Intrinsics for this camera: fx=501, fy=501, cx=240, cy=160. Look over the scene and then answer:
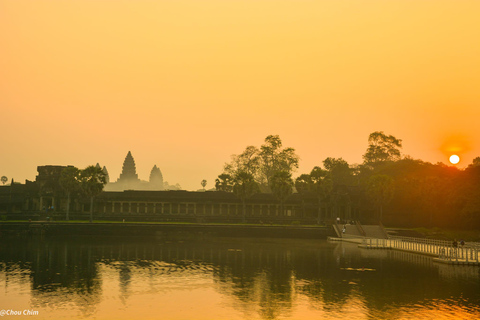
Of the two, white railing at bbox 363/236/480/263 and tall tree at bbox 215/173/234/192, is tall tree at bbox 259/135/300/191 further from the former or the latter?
white railing at bbox 363/236/480/263

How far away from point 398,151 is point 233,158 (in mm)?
59881

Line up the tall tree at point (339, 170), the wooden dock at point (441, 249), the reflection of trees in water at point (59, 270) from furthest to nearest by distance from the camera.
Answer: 1. the tall tree at point (339, 170)
2. the wooden dock at point (441, 249)
3. the reflection of trees in water at point (59, 270)

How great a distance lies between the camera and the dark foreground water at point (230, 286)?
29.2m

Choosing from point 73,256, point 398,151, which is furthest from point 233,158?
A: point 73,256

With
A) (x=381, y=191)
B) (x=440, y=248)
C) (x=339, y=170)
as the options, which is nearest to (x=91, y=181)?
(x=381, y=191)

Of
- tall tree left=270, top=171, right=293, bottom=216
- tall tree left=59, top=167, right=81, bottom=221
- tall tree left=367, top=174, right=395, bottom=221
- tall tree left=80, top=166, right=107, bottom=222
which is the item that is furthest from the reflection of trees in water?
tall tree left=367, top=174, right=395, bottom=221

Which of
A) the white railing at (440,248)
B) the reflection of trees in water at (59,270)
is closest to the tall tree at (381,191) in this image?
the white railing at (440,248)

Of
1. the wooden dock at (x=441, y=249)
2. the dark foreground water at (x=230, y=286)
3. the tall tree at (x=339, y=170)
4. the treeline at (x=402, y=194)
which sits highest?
the tall tree at (x=339, y=170)

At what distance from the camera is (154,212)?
436 feet

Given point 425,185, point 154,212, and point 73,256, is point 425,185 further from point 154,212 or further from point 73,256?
point 73,256

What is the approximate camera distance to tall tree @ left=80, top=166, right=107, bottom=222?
371 feet

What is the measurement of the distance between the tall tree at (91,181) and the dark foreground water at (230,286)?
50225mm

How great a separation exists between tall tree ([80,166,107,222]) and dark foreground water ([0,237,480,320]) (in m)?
50.2

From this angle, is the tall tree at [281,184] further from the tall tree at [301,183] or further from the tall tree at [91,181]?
the tall tree at [91,181]
